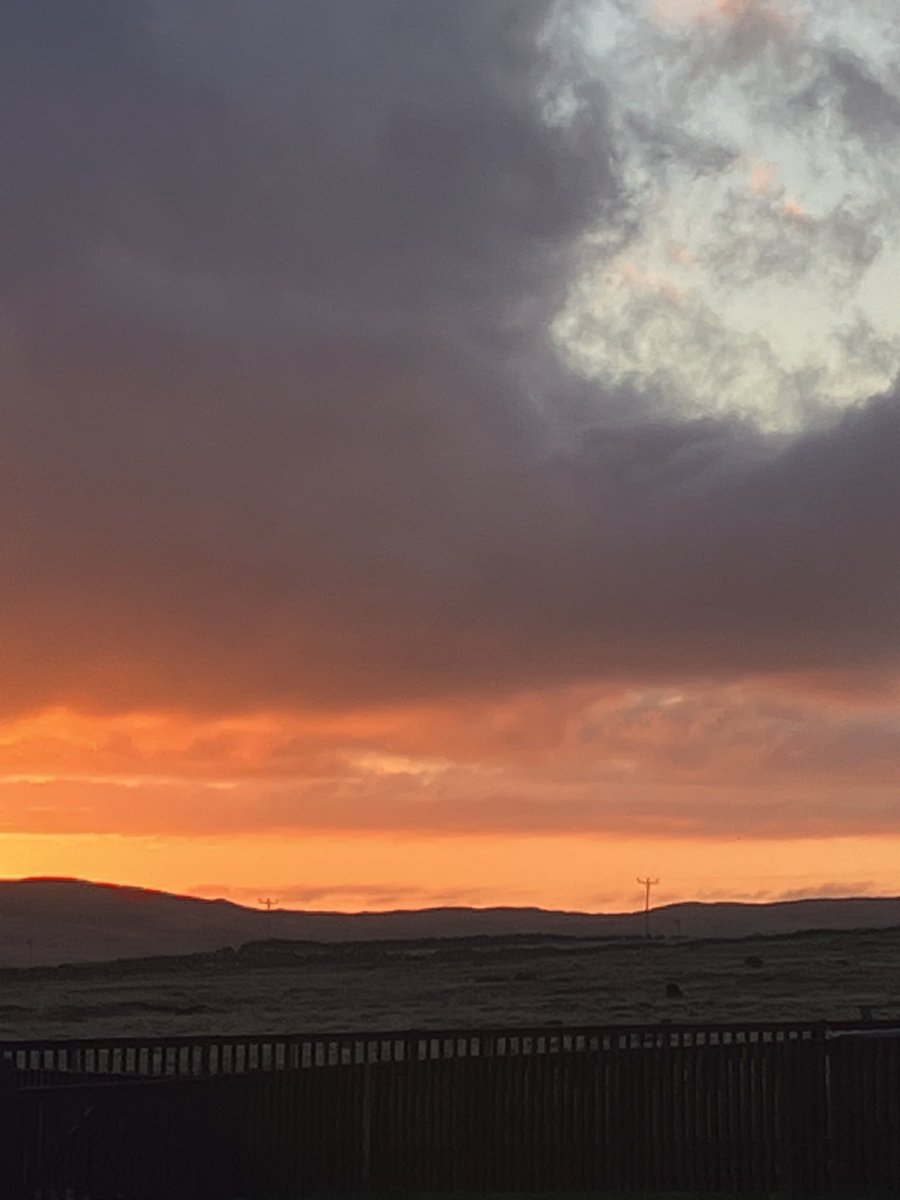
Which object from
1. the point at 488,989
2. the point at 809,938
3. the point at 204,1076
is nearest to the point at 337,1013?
the point at 488,989

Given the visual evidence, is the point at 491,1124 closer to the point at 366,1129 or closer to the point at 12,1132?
the point at 366,1129

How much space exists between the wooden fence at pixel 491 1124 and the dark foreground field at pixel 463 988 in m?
32.6

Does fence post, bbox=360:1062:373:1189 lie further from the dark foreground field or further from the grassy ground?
the grassy ground

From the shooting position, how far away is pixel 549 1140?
712 inches

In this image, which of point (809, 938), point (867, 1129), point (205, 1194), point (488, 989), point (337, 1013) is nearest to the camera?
point (867, 1129)

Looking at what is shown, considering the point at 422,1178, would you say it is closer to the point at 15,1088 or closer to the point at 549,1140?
the point at 549,1140

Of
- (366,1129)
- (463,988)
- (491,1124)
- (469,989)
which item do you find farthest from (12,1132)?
(463,988)

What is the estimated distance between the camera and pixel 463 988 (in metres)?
86.6

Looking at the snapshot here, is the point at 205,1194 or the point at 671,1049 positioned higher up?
the point at 671,1049

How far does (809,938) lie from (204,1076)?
4898 inches

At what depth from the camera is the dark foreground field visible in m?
62.7

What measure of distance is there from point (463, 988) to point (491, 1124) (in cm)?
6939

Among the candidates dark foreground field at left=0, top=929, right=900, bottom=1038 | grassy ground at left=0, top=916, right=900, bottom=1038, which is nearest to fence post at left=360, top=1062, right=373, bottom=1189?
dark foreground field at left=0, top=929, right=900, bottom=1038

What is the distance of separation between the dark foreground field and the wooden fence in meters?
32.6
